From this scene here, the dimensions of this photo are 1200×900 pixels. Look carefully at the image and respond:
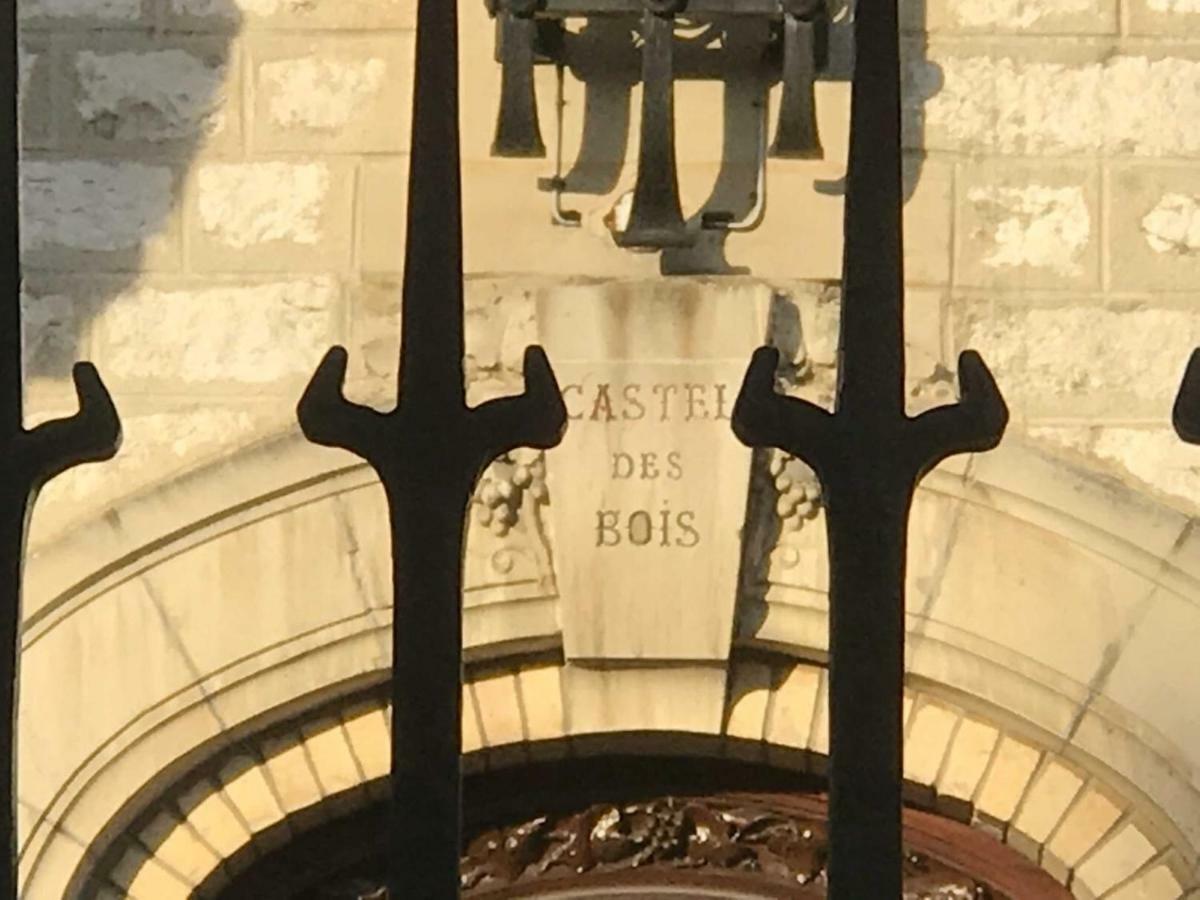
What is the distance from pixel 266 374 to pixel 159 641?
0.38 meters

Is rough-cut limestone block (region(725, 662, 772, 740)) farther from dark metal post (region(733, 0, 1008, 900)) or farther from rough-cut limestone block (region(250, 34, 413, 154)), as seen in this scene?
dark metal post (region(733, 0, 1008, 900))

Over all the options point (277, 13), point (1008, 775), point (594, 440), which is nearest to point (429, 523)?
point (594, 440)

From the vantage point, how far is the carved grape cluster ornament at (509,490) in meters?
3.14

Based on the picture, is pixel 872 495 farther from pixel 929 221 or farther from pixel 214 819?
pixel 214 819

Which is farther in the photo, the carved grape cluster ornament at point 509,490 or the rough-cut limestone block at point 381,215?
the rough-cut limestone block at point 381,215

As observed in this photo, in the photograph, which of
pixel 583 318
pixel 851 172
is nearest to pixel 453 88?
pixel 851 172

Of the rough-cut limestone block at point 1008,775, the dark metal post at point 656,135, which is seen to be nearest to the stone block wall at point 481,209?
the dark metal post at point 656,135

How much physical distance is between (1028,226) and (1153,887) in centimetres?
89

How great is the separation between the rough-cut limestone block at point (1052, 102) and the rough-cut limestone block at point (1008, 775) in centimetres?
80

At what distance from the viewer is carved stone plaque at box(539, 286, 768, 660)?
313cm

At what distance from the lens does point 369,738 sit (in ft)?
10.8

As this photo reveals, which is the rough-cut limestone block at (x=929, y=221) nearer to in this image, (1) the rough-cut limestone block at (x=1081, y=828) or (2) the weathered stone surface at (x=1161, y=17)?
(2) the weathered stone surface at (x=1161, y=17)

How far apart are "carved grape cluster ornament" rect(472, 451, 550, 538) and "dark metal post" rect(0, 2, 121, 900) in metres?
2.00

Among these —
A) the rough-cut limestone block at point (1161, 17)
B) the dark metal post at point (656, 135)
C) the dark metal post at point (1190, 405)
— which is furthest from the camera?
the rough-cut limestone block at point (1161, 17)
